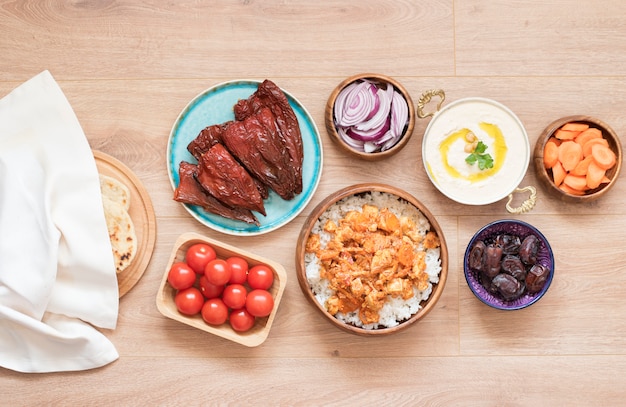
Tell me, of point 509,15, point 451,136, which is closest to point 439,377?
point 451,136

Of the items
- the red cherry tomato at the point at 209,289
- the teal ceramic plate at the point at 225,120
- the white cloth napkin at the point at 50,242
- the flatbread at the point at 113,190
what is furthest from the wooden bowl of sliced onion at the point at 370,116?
the white cloth napkin at the point at 50,242

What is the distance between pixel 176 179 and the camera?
8.07 feet

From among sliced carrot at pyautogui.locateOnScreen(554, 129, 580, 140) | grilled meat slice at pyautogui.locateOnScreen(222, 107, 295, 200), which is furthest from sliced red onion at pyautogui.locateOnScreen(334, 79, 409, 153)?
sliced carrot at pyautogui.locateOnScreen(554, 129, 580, 140)

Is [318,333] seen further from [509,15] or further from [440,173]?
[509,15]

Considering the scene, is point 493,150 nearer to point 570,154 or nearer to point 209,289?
point 570,154

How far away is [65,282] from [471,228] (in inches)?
67.7

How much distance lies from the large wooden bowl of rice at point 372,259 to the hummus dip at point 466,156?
0.19 m

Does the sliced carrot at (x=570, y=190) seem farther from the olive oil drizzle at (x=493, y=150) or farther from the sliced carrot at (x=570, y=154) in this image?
the olive oil drizzle at (x=493, y=150)

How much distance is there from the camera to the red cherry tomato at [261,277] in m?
2.36

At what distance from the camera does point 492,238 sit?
2.44 meters

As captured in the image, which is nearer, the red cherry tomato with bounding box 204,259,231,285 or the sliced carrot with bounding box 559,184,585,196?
the red cherry tomato with bounding box 204,259,231,285

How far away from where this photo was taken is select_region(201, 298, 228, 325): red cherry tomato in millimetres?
2348

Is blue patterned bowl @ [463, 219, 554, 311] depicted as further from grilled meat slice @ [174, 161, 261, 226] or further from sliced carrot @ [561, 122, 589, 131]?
grilled meat slice @ [174, 161, 261, 226]

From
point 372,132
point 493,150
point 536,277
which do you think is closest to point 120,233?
point 372,132
